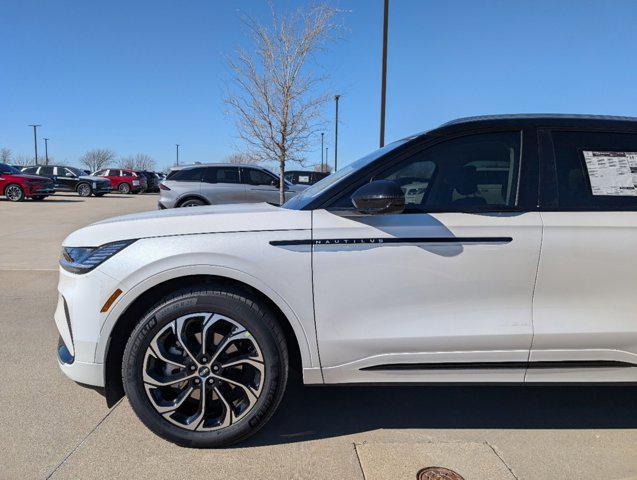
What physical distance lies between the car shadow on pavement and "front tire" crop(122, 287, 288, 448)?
0.82 feet

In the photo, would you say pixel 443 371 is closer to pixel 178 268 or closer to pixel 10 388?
pixel 178 268

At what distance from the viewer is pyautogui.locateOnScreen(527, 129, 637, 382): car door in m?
2.47

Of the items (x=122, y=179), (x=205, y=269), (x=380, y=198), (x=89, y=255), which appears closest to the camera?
(x=380, y=198)

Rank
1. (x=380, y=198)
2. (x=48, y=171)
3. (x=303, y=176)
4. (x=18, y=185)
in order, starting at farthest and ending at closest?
(x=48, y=171) < (x=303, y=176) < (x=18, y=185) < (x=380, y=198)

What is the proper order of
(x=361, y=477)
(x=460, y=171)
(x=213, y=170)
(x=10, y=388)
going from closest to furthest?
(x=361, y=477) < (x=460, y=171) < (x=10, y=388) < (x=213, y=170)

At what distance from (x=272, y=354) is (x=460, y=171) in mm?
1509

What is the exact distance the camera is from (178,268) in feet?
8.03

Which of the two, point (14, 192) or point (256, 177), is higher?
point (256, 177)

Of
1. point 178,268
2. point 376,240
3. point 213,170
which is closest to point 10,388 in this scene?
point 178,268

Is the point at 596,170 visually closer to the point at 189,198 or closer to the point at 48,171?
the point at 189,198

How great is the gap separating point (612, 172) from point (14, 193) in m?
24.5

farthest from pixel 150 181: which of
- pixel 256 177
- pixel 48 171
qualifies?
pixel 256 177

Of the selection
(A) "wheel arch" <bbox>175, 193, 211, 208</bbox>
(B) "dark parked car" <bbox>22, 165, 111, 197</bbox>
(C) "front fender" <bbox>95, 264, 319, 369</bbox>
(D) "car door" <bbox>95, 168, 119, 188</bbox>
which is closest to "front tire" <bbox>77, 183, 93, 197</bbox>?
(B) "dark parked car" <bbox>22, 165, 111, 197</bbox>

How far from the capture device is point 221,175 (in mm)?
12891
